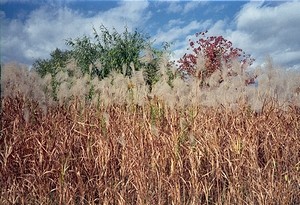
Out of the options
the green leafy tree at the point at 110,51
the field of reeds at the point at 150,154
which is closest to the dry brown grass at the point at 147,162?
the field of reeds at the point at 150,154

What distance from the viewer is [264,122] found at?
14.8 feet

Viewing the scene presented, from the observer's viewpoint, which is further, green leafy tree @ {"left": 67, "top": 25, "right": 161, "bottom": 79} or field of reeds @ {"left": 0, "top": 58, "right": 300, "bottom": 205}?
green leafy tree @ {"left": 67, "top": 25, "right": 161, "bottom": 79}

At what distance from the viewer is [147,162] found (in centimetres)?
370

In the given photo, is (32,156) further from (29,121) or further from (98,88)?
(98,88)

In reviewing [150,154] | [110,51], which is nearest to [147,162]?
[150,154]

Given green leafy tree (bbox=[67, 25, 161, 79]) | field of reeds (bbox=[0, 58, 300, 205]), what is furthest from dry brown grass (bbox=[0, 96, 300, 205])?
green leafy tree (bbox=[67, 25, 161, 79])

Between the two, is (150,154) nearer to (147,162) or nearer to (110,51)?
(147,162)

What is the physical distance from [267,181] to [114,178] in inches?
54.3

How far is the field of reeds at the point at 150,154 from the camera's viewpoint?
11.9 feet

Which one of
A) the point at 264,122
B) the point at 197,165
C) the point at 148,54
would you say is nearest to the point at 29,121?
the point at 148,54

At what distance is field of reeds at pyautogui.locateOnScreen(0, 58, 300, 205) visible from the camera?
363 cm

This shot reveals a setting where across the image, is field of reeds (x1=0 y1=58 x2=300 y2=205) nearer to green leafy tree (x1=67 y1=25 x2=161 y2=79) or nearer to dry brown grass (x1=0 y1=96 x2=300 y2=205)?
dry brown grass (x1=0 y1=96 x2=300 y2=205)

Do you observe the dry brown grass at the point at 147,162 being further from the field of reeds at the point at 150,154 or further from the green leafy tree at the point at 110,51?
the green leafy tree at the point at 110,51

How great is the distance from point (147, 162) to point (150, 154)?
0.14 meters
